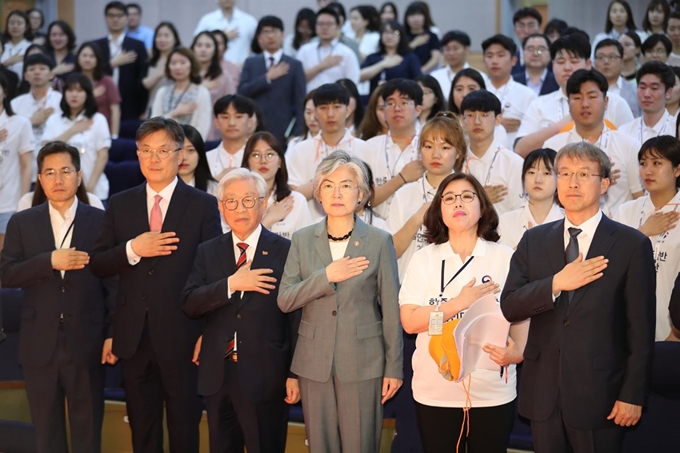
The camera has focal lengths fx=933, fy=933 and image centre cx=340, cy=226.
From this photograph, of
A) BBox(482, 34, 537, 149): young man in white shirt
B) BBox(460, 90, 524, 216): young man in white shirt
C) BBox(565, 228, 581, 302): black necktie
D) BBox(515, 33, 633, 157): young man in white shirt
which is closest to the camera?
BBox(565, 228, 581, 302): black necktie

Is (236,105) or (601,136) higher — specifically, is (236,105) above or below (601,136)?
above

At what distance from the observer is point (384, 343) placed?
3973 millimetres

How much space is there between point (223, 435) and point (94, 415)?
2.59 ft

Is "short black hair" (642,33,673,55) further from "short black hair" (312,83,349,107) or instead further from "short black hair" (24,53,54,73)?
"short black hair" (24,53,54,73)

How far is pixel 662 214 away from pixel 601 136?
1103mm

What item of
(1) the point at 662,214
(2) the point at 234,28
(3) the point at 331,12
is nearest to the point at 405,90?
(1) the point at 662,214

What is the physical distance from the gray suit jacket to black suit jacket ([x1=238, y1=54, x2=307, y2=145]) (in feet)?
15.1

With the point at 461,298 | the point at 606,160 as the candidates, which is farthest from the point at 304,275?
the point at 606,160

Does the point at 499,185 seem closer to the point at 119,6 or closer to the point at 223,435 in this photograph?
the point at 223,435

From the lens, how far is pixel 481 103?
18.5 ft

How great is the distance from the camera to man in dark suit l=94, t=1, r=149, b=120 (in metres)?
9.88

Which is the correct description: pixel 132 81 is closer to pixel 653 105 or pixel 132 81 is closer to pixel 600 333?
pixel 653 105

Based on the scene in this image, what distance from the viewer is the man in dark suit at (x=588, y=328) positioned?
3.43 m

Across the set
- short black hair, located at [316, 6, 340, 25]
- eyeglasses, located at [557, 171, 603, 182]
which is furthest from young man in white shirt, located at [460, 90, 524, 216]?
short black hair, located at [316, 6, 340, 25]
